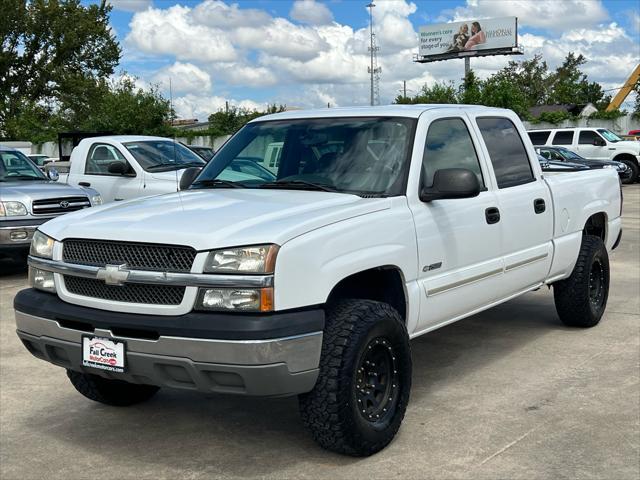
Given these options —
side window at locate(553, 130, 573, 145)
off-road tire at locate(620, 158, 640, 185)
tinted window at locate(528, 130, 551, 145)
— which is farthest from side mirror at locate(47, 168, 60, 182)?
off-road tire at locate(620, 158, 640, 185)

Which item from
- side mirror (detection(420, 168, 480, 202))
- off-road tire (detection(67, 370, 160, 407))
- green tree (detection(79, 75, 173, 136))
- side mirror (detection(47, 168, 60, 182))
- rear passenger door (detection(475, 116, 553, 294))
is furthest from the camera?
green tree (detection(79, 75, 173, 136))

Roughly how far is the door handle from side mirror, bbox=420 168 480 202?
72 cm

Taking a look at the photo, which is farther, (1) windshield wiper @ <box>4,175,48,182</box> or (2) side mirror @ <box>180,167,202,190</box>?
(1) windshield wiper @ <box>4,175,48,182</box>

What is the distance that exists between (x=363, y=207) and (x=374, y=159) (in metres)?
0.60

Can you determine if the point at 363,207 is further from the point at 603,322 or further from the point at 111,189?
the point at 111,189

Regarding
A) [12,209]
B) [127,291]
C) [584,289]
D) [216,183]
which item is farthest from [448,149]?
[12,209]

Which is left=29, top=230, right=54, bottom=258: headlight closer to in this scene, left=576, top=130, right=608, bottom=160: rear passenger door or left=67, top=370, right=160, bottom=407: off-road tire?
left=67, top=370, right=160, bottom=407: off-road tire

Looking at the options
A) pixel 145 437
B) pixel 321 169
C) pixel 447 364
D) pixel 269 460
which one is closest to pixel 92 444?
pixel 145 437

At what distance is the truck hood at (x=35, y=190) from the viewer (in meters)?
10.4

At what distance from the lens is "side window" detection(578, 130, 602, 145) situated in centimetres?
2821

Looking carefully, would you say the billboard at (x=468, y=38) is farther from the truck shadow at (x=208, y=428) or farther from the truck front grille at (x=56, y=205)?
the truck shadow at (x=208, y=428)

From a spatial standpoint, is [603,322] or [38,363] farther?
[603,322]

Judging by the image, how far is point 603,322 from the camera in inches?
291

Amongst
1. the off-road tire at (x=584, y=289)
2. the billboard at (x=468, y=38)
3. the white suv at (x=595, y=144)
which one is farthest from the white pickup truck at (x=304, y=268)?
the billboard at (x=468, y=38)
